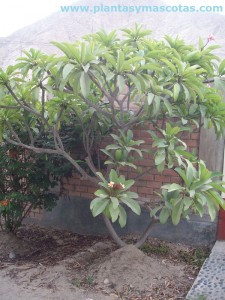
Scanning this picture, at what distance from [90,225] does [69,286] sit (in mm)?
1800

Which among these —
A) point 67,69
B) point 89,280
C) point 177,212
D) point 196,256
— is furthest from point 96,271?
point 67,69

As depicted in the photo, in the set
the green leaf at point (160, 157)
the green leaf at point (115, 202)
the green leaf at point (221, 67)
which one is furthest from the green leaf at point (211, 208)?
the green leaf at point (221, 67)

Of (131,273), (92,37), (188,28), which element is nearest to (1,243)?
(131,273)

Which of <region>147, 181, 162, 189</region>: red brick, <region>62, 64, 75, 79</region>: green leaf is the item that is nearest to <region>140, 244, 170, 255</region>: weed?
<region>147, 181, 162, 189</region>: red brick

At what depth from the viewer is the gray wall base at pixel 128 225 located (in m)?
4.68

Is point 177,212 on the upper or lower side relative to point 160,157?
lower

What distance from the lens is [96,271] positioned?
385cm

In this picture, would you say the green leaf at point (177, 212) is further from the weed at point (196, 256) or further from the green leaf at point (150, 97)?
the weed at point (196, 256)

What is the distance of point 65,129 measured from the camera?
5004mm

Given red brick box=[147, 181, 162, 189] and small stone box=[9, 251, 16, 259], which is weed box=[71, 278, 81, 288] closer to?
small stone box=[9, 251, 16, 259]

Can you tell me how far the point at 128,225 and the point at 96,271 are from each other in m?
1.30

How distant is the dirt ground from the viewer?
3.51 meters

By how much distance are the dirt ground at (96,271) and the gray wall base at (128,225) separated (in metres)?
0.15

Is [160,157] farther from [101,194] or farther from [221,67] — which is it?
[221,67]
